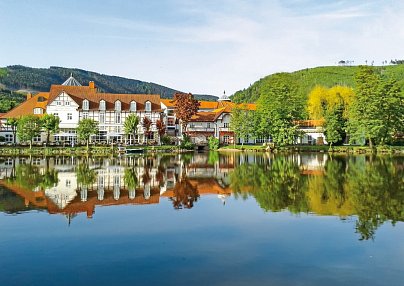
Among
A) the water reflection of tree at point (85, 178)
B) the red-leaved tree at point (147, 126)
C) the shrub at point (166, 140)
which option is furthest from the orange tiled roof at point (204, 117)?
the water reflection of tree at point (85, 178)

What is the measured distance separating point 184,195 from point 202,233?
6.77 meters

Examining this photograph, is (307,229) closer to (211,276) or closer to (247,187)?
(211,276)

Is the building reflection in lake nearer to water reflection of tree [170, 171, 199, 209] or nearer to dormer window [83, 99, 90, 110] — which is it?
water reflection of tree [170, 171, 199, 209]

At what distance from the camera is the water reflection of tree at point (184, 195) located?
51.3 feet

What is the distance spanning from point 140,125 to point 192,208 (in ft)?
143

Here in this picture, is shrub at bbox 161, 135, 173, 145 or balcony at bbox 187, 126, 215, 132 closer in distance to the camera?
shrub at bbox 161, 135, 173, 145

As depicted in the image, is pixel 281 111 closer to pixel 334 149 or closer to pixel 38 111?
pixel 334 149

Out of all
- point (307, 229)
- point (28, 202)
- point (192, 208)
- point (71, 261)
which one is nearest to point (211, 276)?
point (71, 261)

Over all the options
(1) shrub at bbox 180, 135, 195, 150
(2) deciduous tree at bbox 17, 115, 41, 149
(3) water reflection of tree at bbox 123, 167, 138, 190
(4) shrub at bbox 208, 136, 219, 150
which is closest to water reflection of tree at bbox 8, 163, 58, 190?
(3) water reflection of tree at bbox 123, 167, 138, 190

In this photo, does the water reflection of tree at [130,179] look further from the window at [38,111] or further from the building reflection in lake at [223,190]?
the window at [38,111]

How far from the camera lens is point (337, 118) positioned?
52.8 m

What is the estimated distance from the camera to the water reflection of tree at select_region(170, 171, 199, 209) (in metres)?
15.6

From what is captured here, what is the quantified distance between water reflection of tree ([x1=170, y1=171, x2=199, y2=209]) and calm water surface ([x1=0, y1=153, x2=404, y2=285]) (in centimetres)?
5

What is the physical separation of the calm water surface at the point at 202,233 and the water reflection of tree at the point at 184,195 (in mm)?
51
